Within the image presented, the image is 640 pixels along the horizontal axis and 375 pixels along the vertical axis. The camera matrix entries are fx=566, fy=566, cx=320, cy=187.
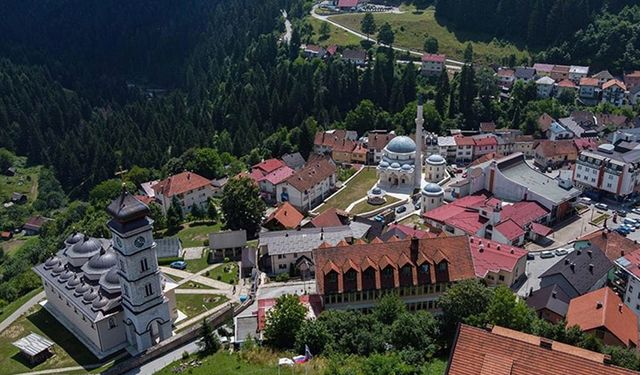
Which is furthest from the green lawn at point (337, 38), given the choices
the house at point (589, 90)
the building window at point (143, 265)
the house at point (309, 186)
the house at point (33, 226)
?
the building window at point (143, 265)

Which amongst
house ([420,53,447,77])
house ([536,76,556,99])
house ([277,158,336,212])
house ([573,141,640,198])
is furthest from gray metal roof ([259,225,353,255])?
house ([420,53,447,77])

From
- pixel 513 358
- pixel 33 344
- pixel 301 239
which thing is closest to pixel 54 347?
pixel 33 344

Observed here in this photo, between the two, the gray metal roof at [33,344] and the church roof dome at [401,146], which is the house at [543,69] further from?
the gray metal roof at [33,344]

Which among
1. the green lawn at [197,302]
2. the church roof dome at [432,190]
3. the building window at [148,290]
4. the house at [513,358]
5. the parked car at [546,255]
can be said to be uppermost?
the house at [513,358]

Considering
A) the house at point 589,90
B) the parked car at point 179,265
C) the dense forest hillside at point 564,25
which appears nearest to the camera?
the parked car at point 179,265

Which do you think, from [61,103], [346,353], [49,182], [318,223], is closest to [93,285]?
[346,353]

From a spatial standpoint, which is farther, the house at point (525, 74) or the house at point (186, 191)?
the house at point (525, 74)

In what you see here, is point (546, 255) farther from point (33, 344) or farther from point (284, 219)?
point (33, 344)
